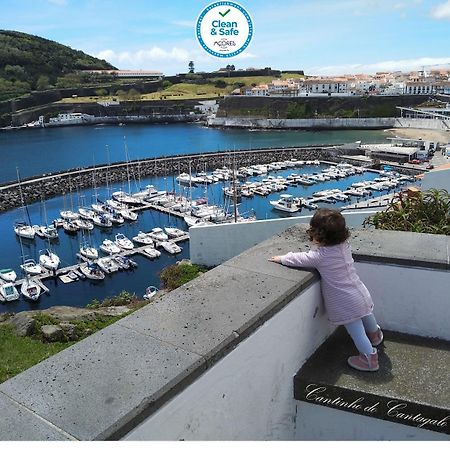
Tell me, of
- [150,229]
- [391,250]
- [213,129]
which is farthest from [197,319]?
[213,129]

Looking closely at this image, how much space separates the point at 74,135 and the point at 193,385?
7320cm

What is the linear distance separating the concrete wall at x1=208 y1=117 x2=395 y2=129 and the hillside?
4184cm

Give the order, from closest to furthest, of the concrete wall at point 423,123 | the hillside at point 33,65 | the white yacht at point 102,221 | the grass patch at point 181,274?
the grass patch at point 181,274, the white yacht at point 102,221, the concrete wall at point 423,123, the hillside at point 33,65

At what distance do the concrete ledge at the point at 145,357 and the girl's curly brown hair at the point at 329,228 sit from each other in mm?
150

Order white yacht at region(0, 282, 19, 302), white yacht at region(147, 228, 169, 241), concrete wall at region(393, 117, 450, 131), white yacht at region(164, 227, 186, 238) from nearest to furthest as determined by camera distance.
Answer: white yacht at region(0, 282, 19, 302), white yacht at region(147, 228, 169, 241), white yacht at region(164, 227, 186, 238), concrete wall at region(393, 117, 450, 131)

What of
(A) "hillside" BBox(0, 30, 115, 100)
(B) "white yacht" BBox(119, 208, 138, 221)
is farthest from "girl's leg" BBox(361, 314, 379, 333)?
(A) "hillside" BBox(0, 30, 115, 100)

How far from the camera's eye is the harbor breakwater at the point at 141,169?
116 ft

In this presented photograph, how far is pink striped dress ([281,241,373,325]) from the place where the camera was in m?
1.84

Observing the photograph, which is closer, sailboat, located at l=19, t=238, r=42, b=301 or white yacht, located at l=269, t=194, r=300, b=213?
sailboat, located at l=19, t=238, r=42, b=301

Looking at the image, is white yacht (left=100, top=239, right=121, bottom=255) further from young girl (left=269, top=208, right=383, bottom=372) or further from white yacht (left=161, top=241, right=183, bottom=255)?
young girl (left=269, top=208, right=383, bottom=372)

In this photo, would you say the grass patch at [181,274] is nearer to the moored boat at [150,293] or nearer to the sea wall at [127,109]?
the moored boat at [150,293]

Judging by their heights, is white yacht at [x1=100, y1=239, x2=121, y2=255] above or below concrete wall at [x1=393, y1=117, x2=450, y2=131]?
below

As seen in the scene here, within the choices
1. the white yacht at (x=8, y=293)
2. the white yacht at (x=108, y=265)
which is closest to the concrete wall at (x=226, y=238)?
the white yacht at (x=108, y=265)

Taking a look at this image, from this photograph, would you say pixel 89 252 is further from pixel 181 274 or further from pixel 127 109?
pixel 127 109
